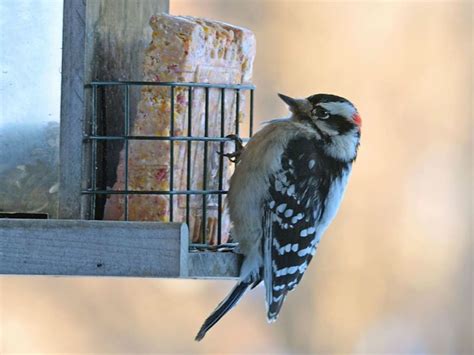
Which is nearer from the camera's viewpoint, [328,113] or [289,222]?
[289,222]

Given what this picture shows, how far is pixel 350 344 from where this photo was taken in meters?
8.19

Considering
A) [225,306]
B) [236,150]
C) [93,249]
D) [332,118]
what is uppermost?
[332,118]

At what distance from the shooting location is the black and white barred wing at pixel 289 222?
4762 millimetres

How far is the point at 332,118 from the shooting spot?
4.93 m

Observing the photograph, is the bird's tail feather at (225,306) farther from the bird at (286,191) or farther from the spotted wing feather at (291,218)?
the spotted wing feather at (291,218)

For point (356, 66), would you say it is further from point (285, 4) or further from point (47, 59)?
point (47, 59)

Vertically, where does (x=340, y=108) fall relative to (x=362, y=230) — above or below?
above

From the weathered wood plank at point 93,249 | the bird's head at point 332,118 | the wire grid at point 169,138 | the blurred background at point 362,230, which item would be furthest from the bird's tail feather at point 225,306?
the blurred background at point 362,230

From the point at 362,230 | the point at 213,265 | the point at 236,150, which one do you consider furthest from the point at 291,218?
the point at 362,230

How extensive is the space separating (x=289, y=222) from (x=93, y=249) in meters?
1.12

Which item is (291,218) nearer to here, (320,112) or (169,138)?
(320,112)

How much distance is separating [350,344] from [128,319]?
1415 mm

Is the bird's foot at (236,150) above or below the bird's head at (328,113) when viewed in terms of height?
below

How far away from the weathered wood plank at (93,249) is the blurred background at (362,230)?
3714 millimetres
